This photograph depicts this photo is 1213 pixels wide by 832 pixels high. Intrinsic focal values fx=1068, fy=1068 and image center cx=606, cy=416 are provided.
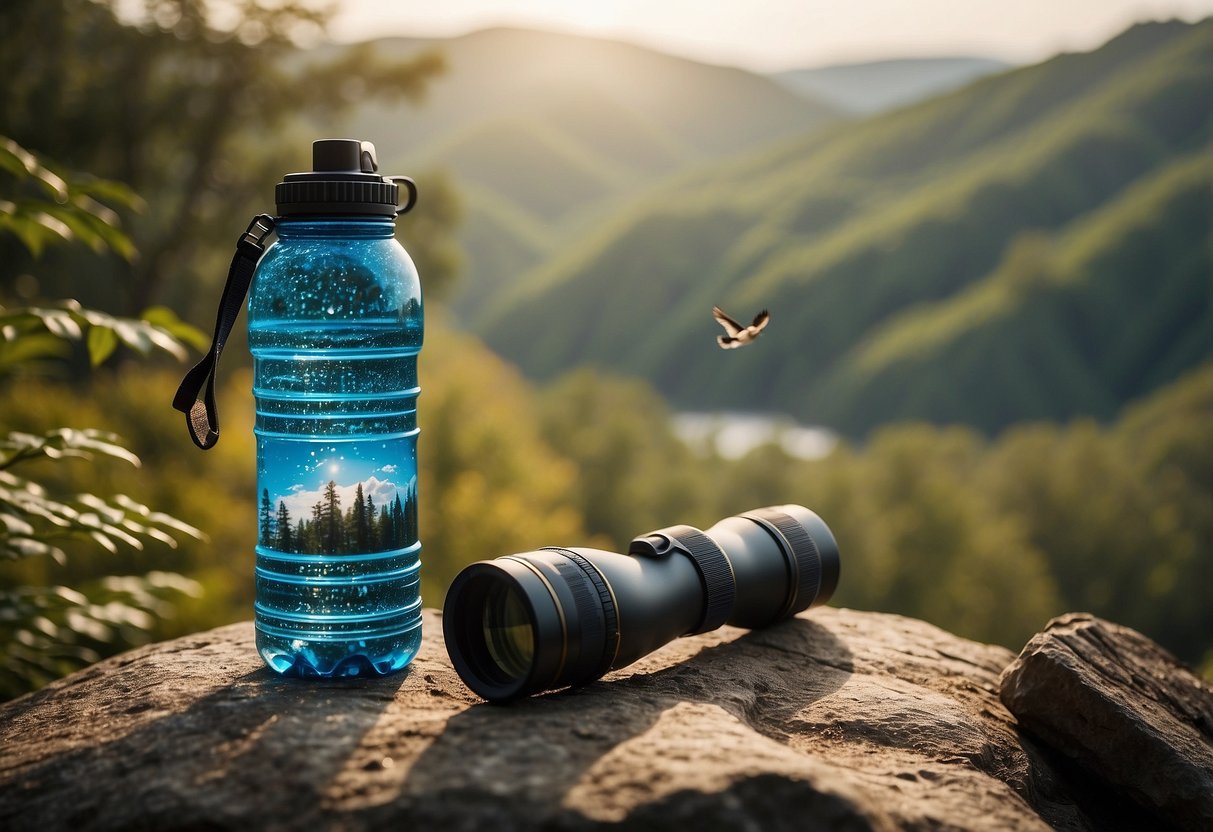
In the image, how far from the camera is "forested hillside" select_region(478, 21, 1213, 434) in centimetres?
8462

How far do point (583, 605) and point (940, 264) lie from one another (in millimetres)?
100320

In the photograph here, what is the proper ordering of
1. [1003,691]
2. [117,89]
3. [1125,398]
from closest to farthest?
[1003,691], [117,89], [1125,398]

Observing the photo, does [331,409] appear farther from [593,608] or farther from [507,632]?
[593,608]

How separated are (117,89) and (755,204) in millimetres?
88548

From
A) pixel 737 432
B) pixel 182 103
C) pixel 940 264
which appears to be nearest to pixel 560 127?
pixel 940 264

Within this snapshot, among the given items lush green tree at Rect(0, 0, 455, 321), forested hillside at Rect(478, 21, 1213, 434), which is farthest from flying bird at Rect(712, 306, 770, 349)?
forested hillside at Rect(478, 21, 1213, 434)

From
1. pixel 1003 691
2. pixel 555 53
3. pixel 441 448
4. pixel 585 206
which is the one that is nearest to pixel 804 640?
pixel 1003 691

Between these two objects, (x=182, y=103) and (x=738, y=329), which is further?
(x=182, y=103)

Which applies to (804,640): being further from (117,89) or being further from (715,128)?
(715,128)

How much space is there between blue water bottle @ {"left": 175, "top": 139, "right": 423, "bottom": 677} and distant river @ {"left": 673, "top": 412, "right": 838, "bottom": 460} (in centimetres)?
5139

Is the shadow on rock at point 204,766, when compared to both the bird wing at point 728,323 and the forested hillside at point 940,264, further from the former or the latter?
the forested hillside at point 940,264

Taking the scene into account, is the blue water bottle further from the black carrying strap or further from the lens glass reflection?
the lens glass reflection

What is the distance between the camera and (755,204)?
109 meters

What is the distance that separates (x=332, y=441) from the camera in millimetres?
3477
